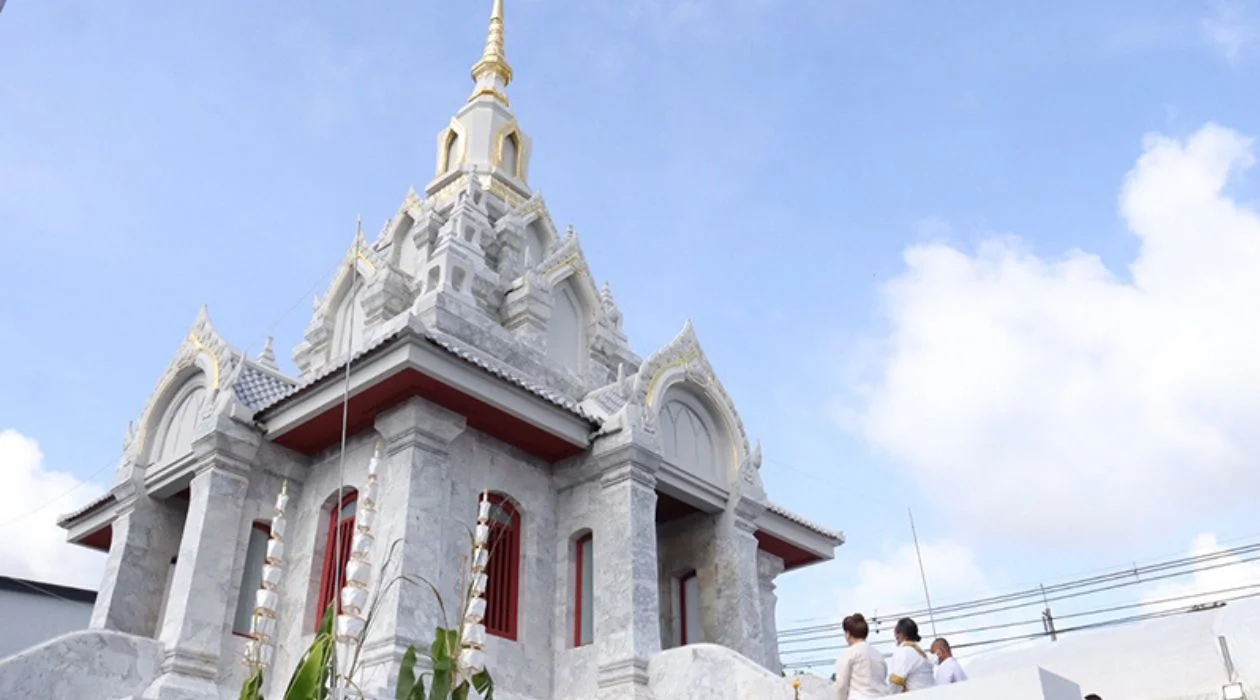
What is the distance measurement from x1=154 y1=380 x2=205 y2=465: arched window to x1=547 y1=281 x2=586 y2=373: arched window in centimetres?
496

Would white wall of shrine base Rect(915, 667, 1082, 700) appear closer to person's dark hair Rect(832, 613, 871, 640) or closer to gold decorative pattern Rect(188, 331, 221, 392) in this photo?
person's dark hair Rect(832, 613, 871, 640)

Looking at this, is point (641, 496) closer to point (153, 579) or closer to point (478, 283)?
point (478, 283)

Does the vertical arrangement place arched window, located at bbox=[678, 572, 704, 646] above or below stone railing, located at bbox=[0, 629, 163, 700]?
above

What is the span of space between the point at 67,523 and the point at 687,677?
10.0m

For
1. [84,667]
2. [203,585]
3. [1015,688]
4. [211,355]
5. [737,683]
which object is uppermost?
[211,355]

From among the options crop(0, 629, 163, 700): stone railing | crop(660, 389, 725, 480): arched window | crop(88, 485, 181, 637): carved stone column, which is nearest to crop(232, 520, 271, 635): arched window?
crop(0, 629, 163, 700): stone railing

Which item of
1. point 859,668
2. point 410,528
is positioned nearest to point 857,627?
point 859,668

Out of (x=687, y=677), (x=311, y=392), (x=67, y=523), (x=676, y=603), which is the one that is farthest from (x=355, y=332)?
(x=687, y=677)

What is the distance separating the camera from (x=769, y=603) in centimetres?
1609

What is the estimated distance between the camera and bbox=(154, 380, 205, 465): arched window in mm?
14406

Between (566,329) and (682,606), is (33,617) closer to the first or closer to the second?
(566,329)

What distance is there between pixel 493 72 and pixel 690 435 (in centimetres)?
992

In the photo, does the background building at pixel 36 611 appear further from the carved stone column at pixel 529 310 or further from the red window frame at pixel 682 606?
the red window frame at pixel 682 606

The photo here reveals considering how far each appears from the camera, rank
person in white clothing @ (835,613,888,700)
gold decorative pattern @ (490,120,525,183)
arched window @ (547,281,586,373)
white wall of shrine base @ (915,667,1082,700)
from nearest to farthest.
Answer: white wall of shrine base @ (915,667,1082,700)
person in white clothing @ (835,613,888,700)
arched window @ (547,281,586,373)
gold decorative pattern @ (490,120,525,183)
